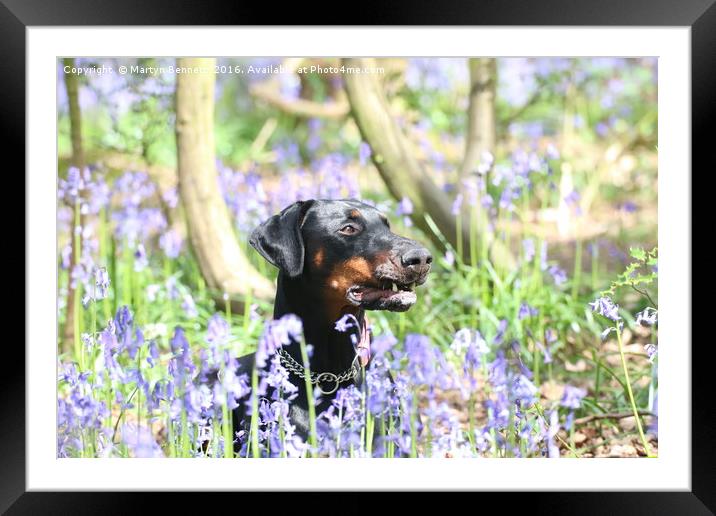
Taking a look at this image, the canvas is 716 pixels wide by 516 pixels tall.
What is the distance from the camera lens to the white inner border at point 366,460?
360 cm

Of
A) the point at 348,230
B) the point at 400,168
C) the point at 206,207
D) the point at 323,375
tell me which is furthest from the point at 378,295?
the point at 206,207

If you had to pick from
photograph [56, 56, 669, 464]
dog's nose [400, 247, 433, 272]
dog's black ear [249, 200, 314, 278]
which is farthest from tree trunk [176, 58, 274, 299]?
dog's nose [400, 247, 433, 272]

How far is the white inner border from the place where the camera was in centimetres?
360

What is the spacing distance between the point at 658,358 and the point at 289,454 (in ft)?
5.58

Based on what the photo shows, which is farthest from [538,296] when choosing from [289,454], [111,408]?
[111,408]

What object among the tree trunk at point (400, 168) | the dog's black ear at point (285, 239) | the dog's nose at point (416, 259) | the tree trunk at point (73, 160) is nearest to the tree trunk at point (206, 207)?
the tree trunk at point (73, 160)

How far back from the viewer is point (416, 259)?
3.65 m

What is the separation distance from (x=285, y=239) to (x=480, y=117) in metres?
1.88

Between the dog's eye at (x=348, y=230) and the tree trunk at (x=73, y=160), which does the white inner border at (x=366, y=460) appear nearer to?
the tree trunk at (x=73, y=160)

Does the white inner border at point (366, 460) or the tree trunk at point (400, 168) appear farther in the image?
the tree trunk at point (400, 168)

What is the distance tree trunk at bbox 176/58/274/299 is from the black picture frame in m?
1.08

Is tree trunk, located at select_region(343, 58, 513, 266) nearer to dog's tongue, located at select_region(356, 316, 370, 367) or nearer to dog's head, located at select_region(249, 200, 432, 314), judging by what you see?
dog's head, located at select_region(249, 200, 432, 314)
